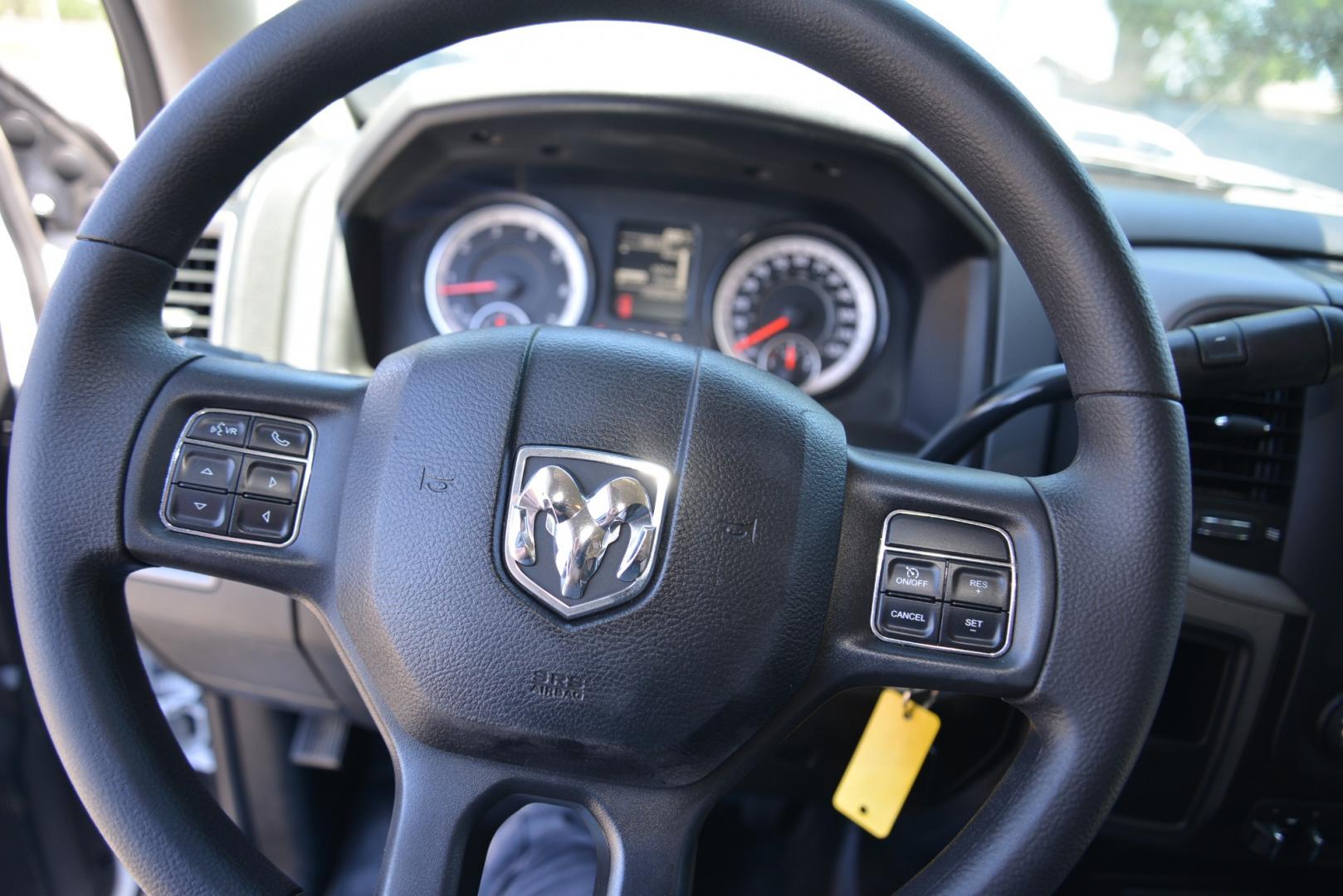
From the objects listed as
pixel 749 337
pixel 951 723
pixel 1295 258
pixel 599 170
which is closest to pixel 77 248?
pixel 599 170

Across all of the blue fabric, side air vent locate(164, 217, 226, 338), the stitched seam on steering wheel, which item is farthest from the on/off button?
side air vent locate(164, 217, 226, 338)

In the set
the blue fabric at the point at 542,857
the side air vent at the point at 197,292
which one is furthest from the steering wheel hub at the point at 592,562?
the side air vent at the point at 197,292

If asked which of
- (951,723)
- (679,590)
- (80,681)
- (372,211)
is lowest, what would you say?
(951,723)

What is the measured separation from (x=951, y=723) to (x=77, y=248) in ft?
3.93

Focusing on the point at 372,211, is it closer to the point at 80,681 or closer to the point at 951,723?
the point at 80,681

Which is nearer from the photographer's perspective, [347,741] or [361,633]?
[361,633]

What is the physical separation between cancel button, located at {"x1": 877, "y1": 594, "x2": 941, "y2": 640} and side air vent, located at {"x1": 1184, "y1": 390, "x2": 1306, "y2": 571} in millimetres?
724

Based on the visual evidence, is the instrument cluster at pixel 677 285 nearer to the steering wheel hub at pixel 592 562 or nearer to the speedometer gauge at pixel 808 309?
the speedometer gauge at pixel 808 309

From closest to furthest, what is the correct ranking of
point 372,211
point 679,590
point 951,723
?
point 679,590 < point 951,723 < point 372,211

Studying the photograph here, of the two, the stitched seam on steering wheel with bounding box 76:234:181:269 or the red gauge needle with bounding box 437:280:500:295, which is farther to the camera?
the red gauge needle with bounding box 437:280:500:295

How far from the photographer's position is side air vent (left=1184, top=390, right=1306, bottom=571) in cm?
125

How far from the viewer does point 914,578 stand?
2.45ft

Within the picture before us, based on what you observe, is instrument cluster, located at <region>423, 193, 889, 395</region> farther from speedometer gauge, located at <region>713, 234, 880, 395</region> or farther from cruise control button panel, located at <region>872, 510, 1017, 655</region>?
cruise control button panel, located at <region>872, 510, 1017, 655</region>

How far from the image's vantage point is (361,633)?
74 centimetres
